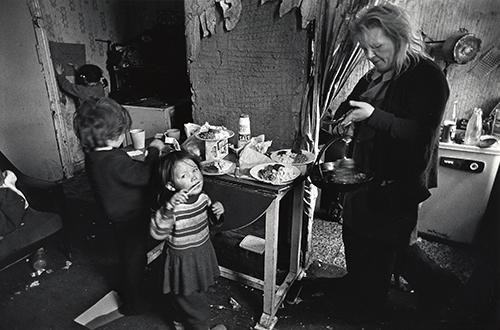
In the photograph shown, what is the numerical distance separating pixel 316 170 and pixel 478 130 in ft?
6.01

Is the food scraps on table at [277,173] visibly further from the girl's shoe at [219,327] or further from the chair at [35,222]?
the chair at [35,222]

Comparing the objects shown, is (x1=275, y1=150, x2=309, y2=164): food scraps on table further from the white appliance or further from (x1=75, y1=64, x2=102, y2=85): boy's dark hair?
(x1=75, y1=64, x2=102, y2=85): boy's dark hair

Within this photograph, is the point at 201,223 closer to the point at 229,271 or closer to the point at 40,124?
the point at 229,271

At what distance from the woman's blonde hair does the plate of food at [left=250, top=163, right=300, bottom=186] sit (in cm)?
78

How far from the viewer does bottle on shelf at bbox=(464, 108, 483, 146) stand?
9.15ft

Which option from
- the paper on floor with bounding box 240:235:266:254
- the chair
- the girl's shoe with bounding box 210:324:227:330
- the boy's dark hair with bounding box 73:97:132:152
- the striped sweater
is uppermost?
A: the boy's dark hair with bounding box 73:97:132:152

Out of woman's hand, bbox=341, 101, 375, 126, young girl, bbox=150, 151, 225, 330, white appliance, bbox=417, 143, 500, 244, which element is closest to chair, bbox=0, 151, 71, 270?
young girl, bbox=150, 151, 225, 330

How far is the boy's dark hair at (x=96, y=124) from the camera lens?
172 cm

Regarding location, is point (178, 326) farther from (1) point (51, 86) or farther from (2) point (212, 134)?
(1) point (51, 86)

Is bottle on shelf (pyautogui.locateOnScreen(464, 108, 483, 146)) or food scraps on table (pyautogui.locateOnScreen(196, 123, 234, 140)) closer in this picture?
food scraps on table (pyautogui.locateOnScreen(196, 123, 234, 140))

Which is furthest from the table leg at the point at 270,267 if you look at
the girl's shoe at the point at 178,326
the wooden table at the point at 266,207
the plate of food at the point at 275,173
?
the girl's shoe at the point at 178,326

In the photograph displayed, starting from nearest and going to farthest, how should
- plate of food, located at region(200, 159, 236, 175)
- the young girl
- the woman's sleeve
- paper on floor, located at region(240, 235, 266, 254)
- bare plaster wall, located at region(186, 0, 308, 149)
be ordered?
the woman's sleeve, the young girl, plate of food, located at region(200, 159, 236, 175), bare plaster wall, located at region(186, 0, 308, 149), paper on floor, located at region(240, 235, 266, 254)

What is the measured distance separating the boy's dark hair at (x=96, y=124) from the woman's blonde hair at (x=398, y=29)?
54.5 inches

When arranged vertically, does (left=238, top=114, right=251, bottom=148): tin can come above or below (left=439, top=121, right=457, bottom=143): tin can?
above
